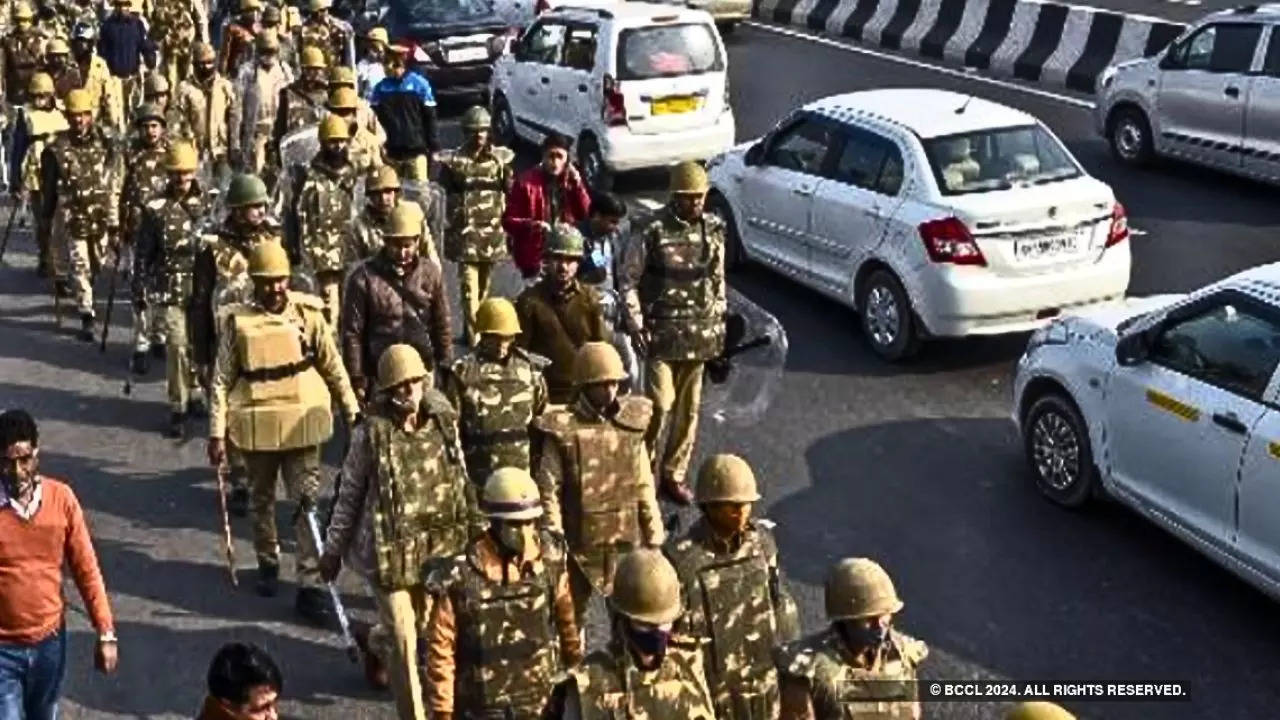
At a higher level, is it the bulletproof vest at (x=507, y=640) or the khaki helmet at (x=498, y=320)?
the khaki helmet at (x=498, y=320)

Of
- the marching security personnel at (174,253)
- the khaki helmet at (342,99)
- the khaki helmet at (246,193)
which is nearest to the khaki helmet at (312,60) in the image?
the khaki helmet at (342,99)

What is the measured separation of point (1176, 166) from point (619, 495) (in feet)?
38.1

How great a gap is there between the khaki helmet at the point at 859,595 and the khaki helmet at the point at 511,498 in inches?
45.6

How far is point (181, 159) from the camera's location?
11.1m

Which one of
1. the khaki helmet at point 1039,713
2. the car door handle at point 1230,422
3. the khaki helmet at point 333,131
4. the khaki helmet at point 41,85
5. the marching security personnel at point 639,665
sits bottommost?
the khaki helmet at point 41,85

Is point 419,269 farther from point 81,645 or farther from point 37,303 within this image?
point 37,303

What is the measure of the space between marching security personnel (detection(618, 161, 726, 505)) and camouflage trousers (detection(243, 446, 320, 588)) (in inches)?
67.5

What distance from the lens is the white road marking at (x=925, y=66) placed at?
68.0 ft

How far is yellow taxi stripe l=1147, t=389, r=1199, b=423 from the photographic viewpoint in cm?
884

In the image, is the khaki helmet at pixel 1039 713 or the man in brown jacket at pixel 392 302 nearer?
the khaki helmet at pixel 1039 713

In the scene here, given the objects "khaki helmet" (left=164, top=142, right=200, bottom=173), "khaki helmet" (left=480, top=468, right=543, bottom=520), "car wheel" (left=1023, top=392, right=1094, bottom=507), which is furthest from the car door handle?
"khaki helmet" (left=164, top=142, right=200, bottom=173)

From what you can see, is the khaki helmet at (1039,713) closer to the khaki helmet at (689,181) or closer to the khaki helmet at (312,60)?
the khaki helmet at (689,181)

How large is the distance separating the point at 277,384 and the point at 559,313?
4.41 feet

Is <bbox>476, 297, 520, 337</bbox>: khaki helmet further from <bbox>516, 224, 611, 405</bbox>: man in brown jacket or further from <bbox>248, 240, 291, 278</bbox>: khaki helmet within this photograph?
<bbox>248, 240, 291, 278</bbox>: khaki helmet
